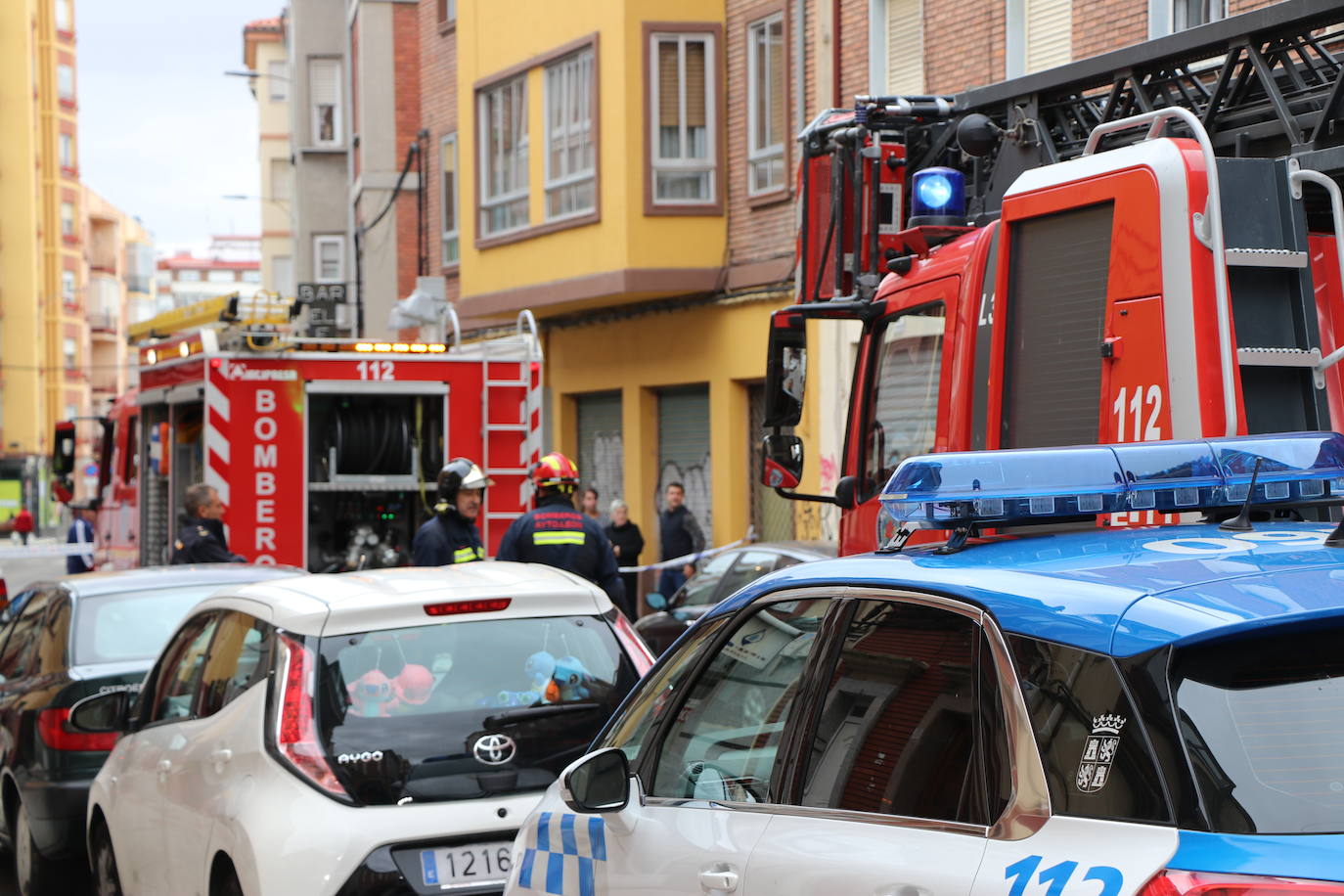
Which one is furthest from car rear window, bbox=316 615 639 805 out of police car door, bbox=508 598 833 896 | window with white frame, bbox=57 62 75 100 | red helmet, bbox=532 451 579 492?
window with white frame, bbox=57 62 75 100

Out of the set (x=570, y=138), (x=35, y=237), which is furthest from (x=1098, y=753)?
(x=35, y=237)

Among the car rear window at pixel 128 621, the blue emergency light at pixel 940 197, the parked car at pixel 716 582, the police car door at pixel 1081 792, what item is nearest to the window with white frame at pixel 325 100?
the parked car at pixel 716 582

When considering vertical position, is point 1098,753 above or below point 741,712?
above

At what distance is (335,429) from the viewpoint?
13742 mm

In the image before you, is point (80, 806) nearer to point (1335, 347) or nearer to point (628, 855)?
point (628, 855)

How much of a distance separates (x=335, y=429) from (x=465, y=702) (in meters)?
8.26

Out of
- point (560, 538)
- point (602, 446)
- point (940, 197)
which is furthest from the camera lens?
point (602, 446)

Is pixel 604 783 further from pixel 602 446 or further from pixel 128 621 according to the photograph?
pixel 602 446

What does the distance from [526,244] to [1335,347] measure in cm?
1693

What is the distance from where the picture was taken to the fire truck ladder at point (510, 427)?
13930 mm

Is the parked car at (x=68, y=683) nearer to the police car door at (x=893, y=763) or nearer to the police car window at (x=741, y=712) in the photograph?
the police car window at (x=741, y=712)

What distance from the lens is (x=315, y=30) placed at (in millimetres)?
36812

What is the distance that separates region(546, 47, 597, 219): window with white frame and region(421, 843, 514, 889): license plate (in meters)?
15.4

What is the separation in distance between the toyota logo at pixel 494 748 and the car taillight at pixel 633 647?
582 mm
